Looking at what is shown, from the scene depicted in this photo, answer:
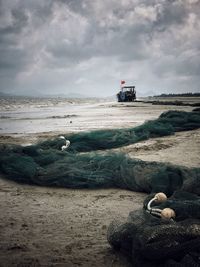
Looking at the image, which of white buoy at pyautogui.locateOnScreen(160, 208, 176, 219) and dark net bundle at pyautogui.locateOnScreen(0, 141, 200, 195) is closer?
white buoy at pyautogui.locateOnScreen(160, 208, 176, 219)

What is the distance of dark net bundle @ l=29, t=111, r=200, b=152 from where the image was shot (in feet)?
25.9

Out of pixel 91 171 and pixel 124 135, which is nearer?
pixel 91 171

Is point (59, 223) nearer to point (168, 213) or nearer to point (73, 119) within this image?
point (168, 213)

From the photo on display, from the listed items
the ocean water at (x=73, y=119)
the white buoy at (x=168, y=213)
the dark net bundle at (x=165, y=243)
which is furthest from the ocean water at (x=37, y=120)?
the dark net bundle at (x=165, y=243)

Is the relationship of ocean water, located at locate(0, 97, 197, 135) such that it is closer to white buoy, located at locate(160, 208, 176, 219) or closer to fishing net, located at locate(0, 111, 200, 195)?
fishing net, located at locate(0, 111, 200, 195)

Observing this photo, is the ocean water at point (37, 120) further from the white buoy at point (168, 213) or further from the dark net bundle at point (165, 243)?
the dark net bundle at point (165, 243)

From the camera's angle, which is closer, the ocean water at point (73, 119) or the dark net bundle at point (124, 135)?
the dark net bundle at point (124, 135)

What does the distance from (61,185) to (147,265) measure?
2869 mm

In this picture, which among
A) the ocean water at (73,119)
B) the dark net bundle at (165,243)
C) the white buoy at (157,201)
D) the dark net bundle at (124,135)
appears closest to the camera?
the dark net bundle at (165,243)

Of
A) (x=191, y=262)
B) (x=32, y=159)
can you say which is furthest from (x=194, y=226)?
(x=32, y=159)

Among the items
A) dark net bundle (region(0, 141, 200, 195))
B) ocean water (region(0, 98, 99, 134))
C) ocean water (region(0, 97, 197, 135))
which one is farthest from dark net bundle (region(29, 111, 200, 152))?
ocean water (region(0, 98, 99, 134))

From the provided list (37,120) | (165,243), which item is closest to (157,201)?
(165,243)

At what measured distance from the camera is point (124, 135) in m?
8.88

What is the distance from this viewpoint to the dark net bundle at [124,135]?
7.89 metres
